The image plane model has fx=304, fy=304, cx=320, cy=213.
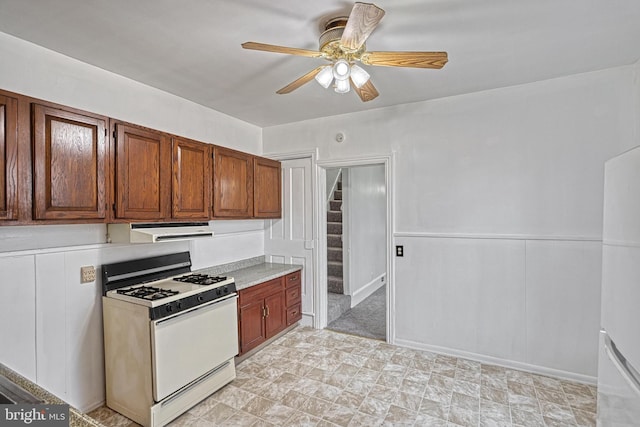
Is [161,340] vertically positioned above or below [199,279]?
below

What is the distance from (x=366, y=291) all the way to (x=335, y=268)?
0.84m

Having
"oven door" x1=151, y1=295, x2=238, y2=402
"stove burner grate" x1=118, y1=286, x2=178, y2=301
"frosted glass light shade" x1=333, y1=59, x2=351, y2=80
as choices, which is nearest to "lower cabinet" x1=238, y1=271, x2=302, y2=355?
"oven door" x1=151, y1=295, x2=238, y2=402

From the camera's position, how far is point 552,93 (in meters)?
2.65

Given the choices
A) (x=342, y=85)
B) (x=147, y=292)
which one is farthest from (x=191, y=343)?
(x=342, y=85)

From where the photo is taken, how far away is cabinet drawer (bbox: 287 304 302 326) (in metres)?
3.68

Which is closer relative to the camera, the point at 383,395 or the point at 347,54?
the point at 347,54

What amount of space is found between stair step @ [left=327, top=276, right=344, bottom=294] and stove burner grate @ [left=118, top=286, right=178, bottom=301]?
9.48ft

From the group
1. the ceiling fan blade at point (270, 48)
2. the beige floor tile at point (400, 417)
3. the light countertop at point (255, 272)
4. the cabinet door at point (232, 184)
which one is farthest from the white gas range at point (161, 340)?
the ceiling fan blade at point (270, 48)

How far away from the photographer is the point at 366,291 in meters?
5.35

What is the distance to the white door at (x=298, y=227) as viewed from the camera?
12.6 feet

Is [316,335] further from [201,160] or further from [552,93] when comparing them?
[552,93]

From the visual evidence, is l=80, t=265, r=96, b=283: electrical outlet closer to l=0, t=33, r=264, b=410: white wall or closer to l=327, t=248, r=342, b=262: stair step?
l=0, t=33, r=264, b=410: white wall
